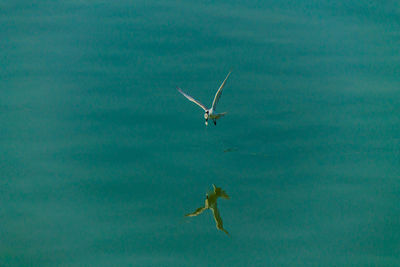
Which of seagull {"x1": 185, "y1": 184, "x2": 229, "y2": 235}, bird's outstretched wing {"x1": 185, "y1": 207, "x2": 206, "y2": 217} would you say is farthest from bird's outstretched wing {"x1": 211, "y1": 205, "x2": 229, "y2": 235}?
bird's outstretched wing {"x1": 185, "y1": 207, "x2": 206, "y2": 217}

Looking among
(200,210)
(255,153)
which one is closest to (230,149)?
(255,153)

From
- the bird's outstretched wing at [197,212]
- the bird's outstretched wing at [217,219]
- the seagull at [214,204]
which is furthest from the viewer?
the bird's outstretched wing at [197,212]

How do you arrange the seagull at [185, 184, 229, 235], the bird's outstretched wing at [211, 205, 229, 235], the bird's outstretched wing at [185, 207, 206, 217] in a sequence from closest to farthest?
the bird's outstretched wing at [211, 205, 229, 235]
the seagull at [185, 184, 229, 235]
the bird's outstretched wing at [185, 207, 206, 217]

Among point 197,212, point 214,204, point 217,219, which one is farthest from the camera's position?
point 214,204

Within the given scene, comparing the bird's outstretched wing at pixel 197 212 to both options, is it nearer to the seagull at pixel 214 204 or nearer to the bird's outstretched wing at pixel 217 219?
the seagull at pixel 214 204

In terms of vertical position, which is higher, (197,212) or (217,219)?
(197,212)

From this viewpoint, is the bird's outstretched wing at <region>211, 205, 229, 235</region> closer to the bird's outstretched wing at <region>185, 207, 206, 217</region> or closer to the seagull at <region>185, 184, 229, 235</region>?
the seagull at <region>185, 184, 229, 235</region>

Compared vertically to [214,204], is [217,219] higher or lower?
lower

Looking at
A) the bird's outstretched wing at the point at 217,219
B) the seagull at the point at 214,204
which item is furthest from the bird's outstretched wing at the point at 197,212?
the bird's outstretched wing at the point at 217,219

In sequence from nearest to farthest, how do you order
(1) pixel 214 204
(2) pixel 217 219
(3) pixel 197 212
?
(2) pixel 217 219, (3) pixel 197 212, (1) pixel 214 204

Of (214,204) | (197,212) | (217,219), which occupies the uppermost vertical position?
(214,204)

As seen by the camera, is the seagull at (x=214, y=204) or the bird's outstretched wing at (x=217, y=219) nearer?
the bird's outstretched wing at (x=217, y=219)

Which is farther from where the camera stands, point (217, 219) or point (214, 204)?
point (214, 204)

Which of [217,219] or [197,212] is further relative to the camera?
[197,212]
